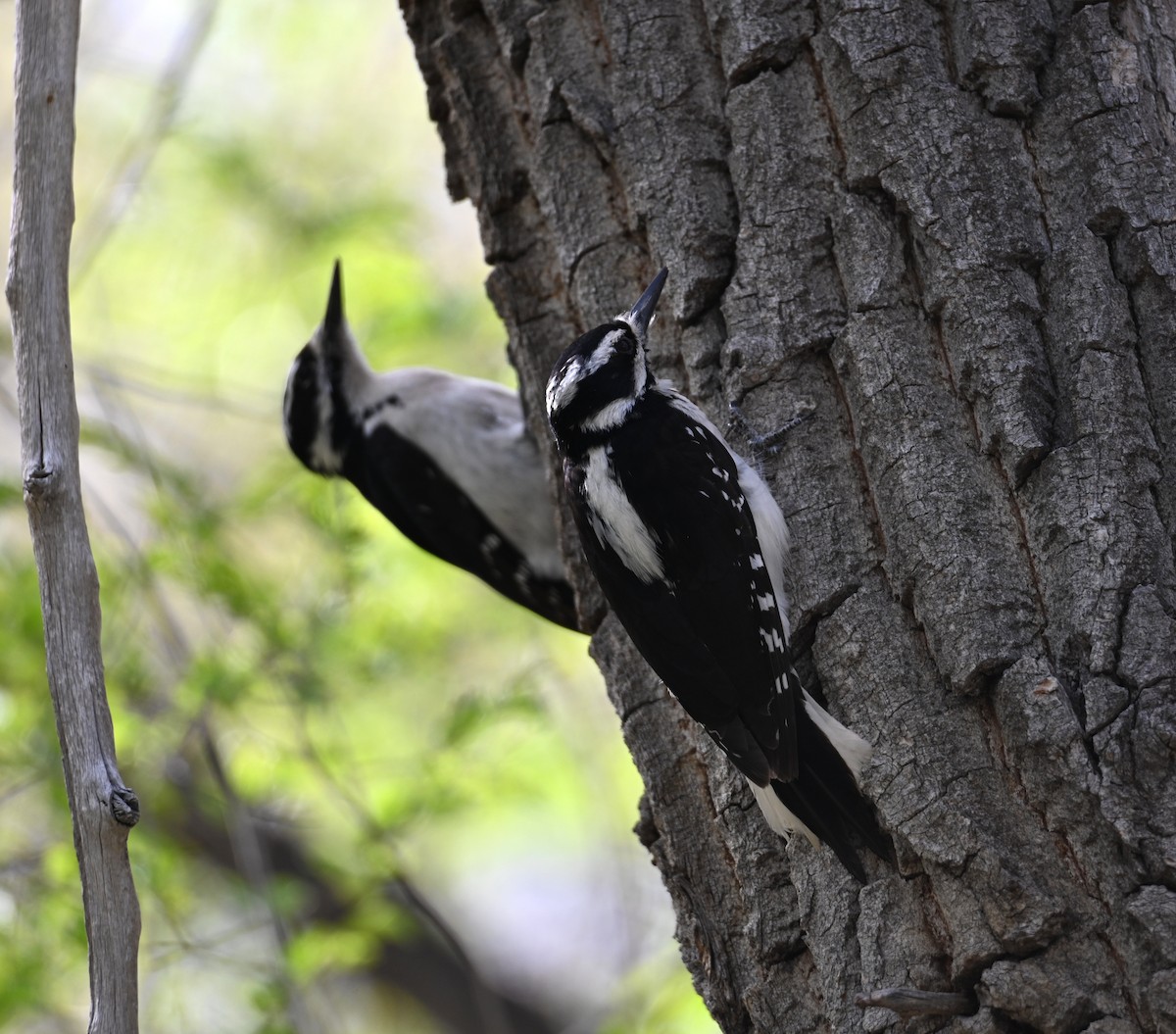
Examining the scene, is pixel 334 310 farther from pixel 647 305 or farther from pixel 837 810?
pixel 837 810

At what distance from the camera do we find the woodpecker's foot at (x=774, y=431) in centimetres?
219

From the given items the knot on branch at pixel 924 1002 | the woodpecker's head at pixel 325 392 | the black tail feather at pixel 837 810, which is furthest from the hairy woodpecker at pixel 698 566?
the woodpecker's head at pixel 325 392

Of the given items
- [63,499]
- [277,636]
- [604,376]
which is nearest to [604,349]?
[604,376]

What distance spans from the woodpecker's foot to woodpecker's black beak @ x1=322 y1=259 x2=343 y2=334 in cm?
202

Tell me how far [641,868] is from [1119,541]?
4.00 m

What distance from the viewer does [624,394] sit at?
2656 millimetres

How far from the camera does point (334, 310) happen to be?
4008mm

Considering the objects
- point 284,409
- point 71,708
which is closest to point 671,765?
point 71,708

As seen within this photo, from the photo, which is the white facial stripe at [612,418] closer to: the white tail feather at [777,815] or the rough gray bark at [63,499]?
the white tail feather at [777,815]

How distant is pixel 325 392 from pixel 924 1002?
279 centimetres

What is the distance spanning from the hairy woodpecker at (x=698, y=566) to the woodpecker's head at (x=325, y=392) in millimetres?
1458

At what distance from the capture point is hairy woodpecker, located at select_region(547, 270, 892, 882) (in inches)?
82.0

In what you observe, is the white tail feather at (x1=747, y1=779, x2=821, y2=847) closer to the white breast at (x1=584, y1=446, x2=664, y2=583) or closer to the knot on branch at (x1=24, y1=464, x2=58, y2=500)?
the white breast at (x1=584, y1=446, x2=664, y2=583)

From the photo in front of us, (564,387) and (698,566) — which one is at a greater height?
(564,387)
